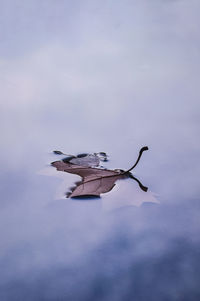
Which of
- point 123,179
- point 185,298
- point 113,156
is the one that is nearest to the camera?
point 185,298

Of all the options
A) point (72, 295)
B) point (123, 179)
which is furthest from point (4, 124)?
point (72, 295)

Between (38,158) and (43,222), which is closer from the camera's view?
(43,222)

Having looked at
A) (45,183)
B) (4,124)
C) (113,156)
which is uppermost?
(4,124)

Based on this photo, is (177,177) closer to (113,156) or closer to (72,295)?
(113,156)

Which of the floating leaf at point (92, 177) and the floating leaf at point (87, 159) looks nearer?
the floating leaf at point (92, 177)

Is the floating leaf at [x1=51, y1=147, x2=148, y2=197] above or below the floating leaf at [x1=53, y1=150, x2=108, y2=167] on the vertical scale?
below

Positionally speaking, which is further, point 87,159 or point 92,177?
point 87,159

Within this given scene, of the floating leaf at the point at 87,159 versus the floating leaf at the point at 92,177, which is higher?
the floating leaf at the point at 87,159

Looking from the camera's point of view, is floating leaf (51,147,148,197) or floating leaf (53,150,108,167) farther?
floating leaf (53,150,108,167)
